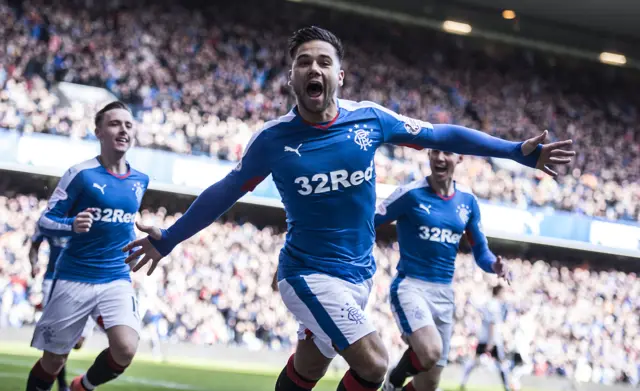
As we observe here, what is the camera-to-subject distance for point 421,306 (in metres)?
6.87

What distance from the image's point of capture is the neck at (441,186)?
7371 mm

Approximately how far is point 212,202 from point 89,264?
6.91ft

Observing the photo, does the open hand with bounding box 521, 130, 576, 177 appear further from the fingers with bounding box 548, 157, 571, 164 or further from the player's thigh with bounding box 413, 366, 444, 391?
the player's thigh with bounding box 413, 366, 444, 391

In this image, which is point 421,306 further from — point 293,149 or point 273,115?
point 273,115

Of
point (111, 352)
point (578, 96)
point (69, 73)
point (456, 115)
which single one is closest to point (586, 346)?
point (456, 115)

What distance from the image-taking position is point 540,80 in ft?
88.6

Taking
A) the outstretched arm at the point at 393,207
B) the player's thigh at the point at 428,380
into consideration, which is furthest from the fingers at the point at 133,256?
the player's thigh at the point at 428,380

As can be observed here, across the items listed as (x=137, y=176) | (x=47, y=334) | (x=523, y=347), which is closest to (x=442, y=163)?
(x=137, y=176)

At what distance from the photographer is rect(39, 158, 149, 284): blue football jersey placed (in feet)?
20.4

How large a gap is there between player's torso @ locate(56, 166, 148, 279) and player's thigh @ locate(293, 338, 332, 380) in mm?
2134

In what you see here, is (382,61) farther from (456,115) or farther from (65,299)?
(65,299)

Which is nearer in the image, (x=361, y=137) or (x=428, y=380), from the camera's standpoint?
(x=361, y=137)

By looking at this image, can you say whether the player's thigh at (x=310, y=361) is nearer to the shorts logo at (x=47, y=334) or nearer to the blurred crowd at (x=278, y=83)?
the shorts logo at (x=47, y=334)

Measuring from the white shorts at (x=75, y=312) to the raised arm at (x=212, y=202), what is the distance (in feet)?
→ 5.80
